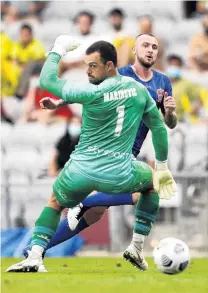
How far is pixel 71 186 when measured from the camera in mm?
8711

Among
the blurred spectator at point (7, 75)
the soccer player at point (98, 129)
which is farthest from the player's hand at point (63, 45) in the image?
the blurred spectator at point (7, 75)

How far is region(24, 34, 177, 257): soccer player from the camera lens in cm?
988

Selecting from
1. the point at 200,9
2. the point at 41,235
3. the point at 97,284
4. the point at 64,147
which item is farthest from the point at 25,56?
the point at 97,284

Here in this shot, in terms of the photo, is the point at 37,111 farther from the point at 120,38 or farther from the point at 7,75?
the point at 120,38

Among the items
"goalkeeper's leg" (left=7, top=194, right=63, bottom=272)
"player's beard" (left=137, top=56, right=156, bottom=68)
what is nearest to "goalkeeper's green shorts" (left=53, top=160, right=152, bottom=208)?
"goalkeeper's leg" (left=7, top=194, right=63, bottom=272)

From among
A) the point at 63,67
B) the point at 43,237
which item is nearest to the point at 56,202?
the point at 43,237

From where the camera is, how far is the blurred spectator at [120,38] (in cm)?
1758

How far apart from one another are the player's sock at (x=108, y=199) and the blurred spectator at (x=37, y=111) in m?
7.99

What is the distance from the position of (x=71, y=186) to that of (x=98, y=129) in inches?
22.5

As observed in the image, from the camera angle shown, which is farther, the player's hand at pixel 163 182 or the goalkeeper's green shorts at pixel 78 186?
the player's hand at pixel 163 182

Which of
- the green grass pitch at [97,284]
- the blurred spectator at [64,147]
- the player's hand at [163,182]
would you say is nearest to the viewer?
the green grass pitch at [97,284]

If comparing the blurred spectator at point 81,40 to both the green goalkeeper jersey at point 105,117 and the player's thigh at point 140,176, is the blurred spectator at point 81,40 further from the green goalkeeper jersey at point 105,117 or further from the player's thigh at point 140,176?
the green goalkeeper jersey at point 105,117

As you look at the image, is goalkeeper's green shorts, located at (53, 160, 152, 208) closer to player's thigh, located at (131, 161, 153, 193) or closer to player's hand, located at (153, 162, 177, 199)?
player's thigh, located at (131, 161, 153, 193)

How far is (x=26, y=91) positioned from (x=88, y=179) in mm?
10091
